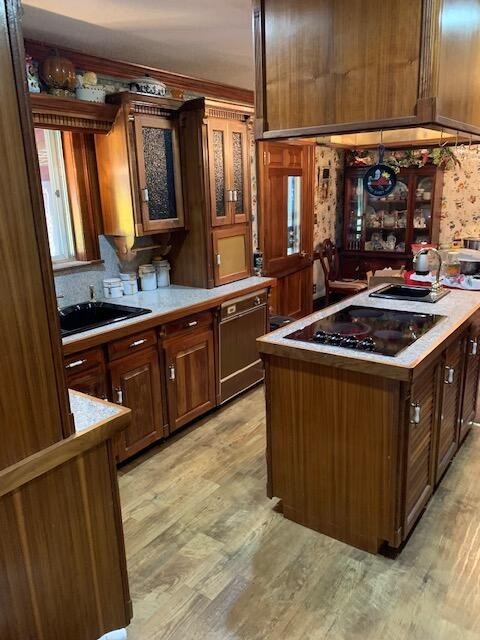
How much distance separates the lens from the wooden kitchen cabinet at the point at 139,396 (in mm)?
2816

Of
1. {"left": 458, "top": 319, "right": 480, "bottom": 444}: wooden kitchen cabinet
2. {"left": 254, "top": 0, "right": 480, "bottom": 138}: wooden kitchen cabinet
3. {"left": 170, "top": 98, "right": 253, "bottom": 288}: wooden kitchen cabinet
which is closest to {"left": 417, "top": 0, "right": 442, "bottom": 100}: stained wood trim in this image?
{"left": 254, "top": 0, "right": 480, "bottom": 138}: wooden kitchen cabinet

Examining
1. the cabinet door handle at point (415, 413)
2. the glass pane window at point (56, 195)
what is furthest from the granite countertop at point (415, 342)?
the glass pane window at point (56, 195)

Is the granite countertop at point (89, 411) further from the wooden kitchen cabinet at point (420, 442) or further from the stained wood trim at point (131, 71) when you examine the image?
the stained wood trim at point (131, 71)

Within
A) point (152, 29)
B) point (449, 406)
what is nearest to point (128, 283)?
point (152, 29)

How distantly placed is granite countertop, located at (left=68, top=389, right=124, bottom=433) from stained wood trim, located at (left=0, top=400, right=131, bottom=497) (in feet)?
0.05

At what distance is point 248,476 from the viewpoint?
2848 mm

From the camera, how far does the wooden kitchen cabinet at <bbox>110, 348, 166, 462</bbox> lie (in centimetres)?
282

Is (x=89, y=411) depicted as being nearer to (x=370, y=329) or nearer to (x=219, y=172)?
(x=370, y=329)

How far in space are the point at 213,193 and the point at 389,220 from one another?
348 cm

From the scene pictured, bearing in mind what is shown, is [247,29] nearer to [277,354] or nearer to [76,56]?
[76,56]

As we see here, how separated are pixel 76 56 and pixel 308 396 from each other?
7.92ft

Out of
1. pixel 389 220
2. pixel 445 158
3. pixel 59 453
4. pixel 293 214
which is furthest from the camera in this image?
pixel 389 220

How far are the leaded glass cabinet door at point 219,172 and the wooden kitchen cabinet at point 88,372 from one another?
1.37 metres

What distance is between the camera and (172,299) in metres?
3.33
